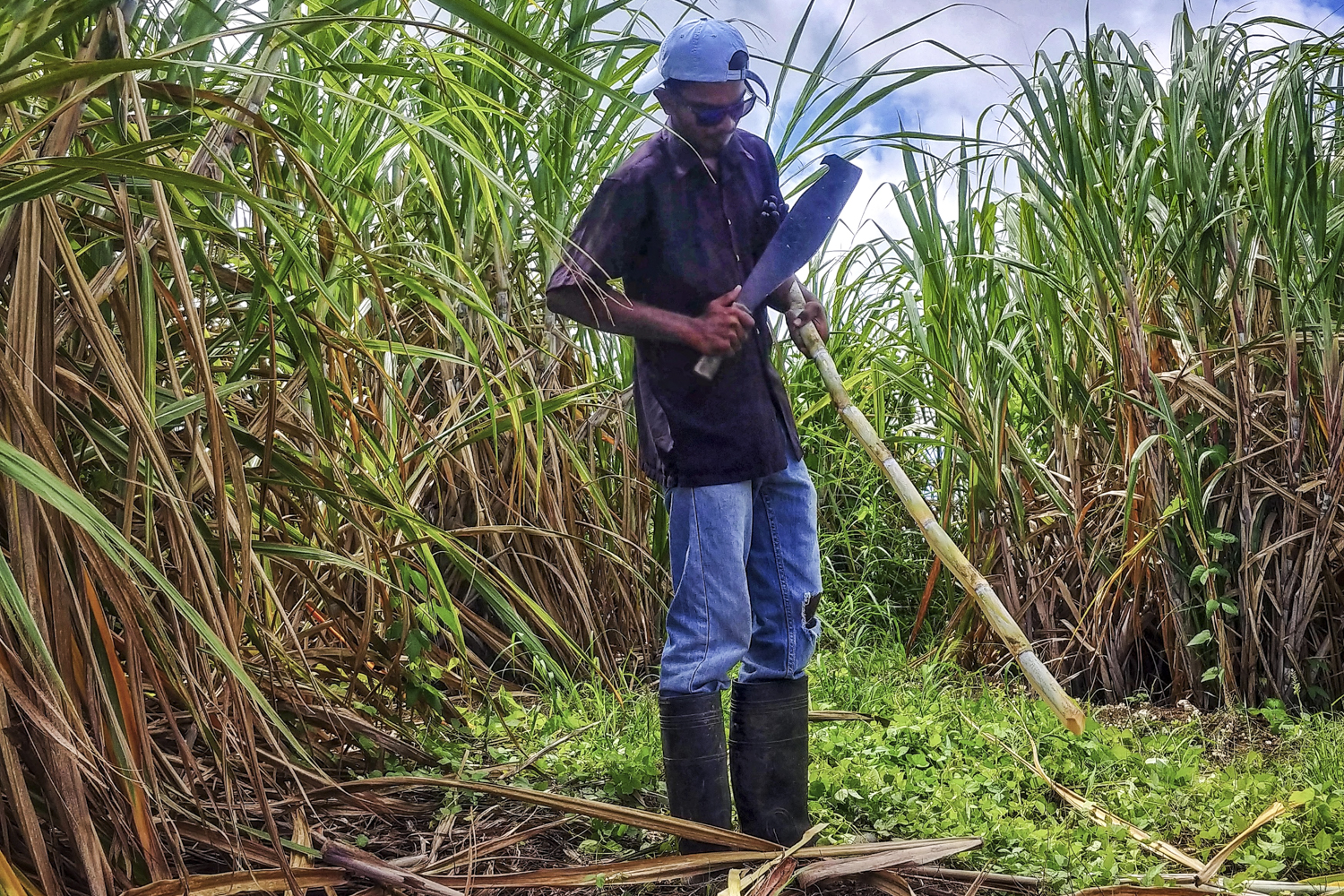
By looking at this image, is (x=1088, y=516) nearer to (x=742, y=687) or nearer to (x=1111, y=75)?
(x=1111, y=75)

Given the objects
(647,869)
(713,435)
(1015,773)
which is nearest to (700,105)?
(713,435)

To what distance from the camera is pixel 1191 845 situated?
1786 millimetres

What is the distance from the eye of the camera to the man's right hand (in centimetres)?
164

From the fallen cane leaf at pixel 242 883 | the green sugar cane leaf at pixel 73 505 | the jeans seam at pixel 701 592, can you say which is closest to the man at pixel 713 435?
the jeans seam at pixel 701 592

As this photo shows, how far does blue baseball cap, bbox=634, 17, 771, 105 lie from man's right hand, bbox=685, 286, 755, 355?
33cm

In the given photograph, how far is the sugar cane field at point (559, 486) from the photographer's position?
3.53ft

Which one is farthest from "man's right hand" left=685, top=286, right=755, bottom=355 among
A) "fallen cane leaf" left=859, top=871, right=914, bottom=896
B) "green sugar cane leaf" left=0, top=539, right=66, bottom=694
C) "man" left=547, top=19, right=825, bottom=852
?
"green sugar cane leaf" left=0, top=539, right=66, bottom=694

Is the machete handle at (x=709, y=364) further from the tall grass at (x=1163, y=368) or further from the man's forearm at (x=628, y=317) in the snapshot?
the tall grass at (x=1163, y=368)

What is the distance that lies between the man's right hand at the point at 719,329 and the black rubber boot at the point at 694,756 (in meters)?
0.53

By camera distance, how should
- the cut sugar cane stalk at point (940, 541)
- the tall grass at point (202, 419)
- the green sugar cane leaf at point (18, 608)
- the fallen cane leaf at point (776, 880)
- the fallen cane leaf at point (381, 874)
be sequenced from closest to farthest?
the green sugar cane leaf at point (18, 608), the tall grass at point (202, 419), the fallen cane leaf at point (381, 874), the fallen cane leaf at point (776, 880), the cut sugar cane stalk at point (940, 541)

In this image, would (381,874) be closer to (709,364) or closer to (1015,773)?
(709,364)

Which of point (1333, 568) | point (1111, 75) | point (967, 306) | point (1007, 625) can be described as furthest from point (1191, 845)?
point (1111, 75)

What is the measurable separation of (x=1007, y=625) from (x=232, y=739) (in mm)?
1097

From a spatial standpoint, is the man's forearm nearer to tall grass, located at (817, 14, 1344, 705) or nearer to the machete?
the machete
